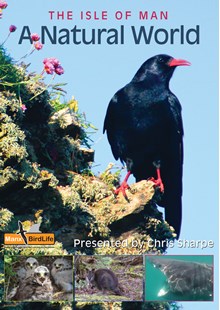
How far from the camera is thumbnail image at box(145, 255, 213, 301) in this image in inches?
314

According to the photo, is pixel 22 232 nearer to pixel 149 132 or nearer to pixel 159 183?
pixel 159 183

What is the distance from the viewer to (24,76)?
332 inches

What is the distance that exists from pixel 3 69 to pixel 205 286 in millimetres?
2433

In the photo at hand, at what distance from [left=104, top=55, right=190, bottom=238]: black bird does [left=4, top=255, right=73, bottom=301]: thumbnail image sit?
1903 millimetres

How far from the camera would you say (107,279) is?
25.6 ft

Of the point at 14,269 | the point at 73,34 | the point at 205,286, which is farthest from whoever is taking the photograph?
the point at 73,34

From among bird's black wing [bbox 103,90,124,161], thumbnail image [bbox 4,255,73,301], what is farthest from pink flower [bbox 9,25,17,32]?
thumbnail image [bbox 4,255,73,301]

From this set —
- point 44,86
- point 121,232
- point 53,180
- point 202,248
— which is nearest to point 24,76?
point 44,86

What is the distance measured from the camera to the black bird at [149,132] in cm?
955

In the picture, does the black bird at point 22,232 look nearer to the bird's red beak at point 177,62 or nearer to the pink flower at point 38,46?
the pink flower at point 38,46

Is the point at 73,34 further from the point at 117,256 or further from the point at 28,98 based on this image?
the point at 117,256

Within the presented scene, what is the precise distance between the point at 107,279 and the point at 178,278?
1.95 feet

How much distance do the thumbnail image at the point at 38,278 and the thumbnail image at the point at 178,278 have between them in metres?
0.66

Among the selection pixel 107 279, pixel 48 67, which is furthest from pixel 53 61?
pixel 107 279
